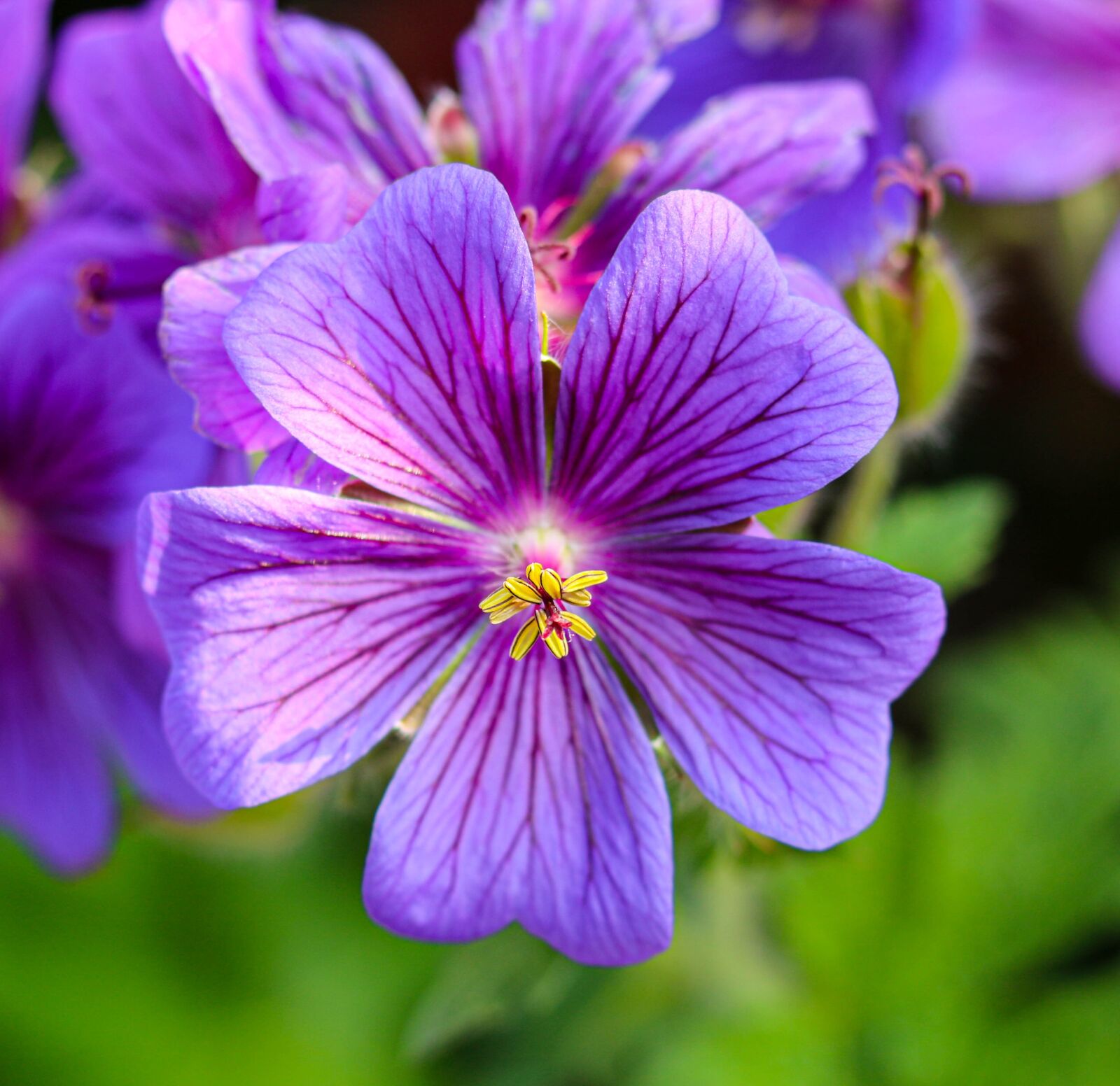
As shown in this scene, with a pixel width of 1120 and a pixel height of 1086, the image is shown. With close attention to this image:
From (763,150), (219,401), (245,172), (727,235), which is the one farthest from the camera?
(245,172)

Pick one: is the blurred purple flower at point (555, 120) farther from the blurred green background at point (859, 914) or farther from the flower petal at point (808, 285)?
the blurred green background at point (859, 914)

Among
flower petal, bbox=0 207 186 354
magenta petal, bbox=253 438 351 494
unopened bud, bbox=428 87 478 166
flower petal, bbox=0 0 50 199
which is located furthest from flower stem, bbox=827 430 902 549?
flower petal, bbox=0 0 50 199

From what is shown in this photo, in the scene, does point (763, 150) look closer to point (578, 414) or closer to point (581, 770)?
point (578, 414)

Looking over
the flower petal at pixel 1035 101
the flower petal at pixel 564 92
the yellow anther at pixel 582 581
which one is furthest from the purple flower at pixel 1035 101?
the yellow anther at pixel 582 581

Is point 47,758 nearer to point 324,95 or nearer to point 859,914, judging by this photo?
point 324,95

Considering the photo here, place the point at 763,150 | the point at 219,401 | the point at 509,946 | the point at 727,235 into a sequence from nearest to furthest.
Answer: the point at 727,235 → the point at 219,401 → the point at 763,150 → the point at 509,946

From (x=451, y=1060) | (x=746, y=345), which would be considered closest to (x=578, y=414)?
(x=746, y=345)
